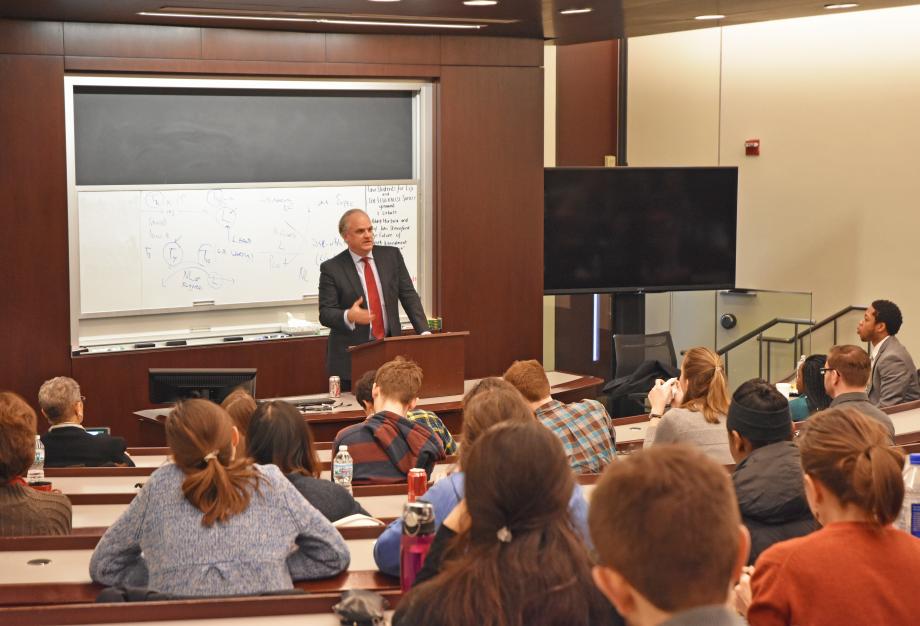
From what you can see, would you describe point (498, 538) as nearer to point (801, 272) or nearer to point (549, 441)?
point (549, 441)

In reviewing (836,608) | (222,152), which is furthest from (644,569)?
(222,152)

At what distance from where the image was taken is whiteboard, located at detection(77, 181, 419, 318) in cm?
781

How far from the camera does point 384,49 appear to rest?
8430 millimetres

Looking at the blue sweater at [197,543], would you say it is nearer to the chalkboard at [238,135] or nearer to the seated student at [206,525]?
the seated student at [206,525]

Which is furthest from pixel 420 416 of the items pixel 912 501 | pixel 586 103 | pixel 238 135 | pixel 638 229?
pixel 586 103

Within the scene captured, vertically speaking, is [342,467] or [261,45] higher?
[261,45]

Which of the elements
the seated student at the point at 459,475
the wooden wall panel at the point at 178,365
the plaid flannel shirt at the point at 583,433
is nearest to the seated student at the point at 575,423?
the plaid flannel shirt at the point at 583,433

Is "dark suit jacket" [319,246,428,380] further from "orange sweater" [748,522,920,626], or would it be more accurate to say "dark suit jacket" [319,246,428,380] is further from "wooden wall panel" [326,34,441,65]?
"orange sweater" [748,522,920,626]

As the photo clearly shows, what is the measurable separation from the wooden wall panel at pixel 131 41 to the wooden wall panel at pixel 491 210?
76.6 inches

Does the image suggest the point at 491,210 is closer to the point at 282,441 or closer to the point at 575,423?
the point at 575,423

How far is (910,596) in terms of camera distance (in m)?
2.37

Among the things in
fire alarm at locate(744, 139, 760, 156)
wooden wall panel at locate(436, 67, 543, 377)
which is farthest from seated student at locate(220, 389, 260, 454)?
fire alarm at locate(744, 139, 760, 156)

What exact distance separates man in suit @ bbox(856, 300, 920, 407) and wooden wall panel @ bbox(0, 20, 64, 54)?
5381 millimetres

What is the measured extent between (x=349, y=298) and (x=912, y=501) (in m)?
4.54
